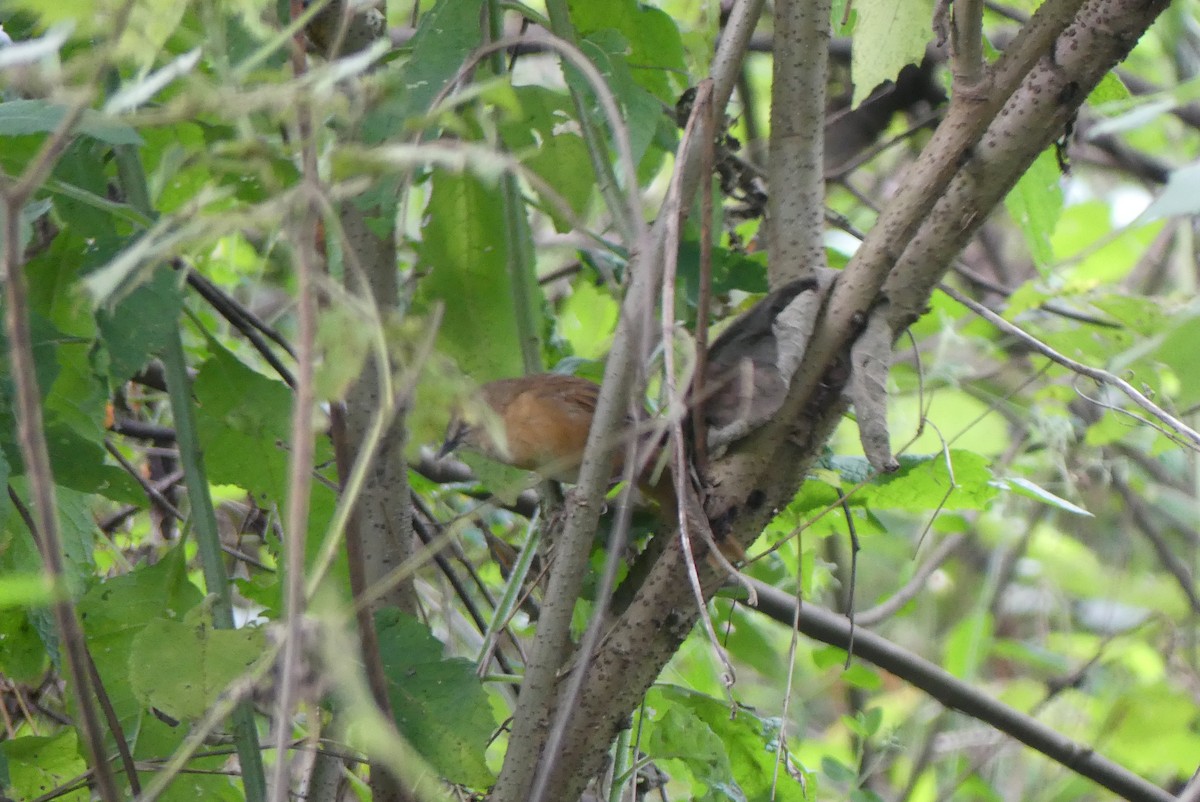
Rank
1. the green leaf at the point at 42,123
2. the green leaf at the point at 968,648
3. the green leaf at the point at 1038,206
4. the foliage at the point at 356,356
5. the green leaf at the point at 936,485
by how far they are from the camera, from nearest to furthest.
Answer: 1. the foliage at the point at 356,356
2. the green leaf at the point at 42,123
3. the green leaf at the point at 936,485
4. the green leaf at the point at 1038,206
5. the green leaf at the point at 968,648

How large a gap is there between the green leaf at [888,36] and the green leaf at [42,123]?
2.95 ft

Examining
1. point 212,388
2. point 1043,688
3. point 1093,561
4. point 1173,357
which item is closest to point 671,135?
point 212,388

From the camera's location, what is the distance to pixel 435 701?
4.40ft

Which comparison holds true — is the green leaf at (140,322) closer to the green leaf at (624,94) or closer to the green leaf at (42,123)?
the green leaf at (42,123)

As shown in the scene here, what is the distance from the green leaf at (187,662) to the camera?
48.6 inches

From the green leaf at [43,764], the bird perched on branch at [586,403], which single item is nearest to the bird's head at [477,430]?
the bird perched on branch at [586,403]

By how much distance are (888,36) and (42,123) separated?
1.01 m

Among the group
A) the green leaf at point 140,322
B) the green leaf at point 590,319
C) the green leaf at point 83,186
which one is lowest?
the green leaf at point 140,322

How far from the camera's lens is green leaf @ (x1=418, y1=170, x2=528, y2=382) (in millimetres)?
1642

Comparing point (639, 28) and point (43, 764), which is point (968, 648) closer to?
point (639, 28)

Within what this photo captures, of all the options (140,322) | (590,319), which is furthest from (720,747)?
(590,319)

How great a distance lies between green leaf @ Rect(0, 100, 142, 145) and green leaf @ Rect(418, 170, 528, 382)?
524 millimetres

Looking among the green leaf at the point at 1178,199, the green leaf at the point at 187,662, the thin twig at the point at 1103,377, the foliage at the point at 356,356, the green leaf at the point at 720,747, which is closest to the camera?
the green leaf at the point at 1178,199

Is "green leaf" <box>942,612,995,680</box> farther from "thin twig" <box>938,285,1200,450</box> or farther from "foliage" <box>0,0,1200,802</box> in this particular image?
"thin twig" <box>938,285,1200,450</box>
